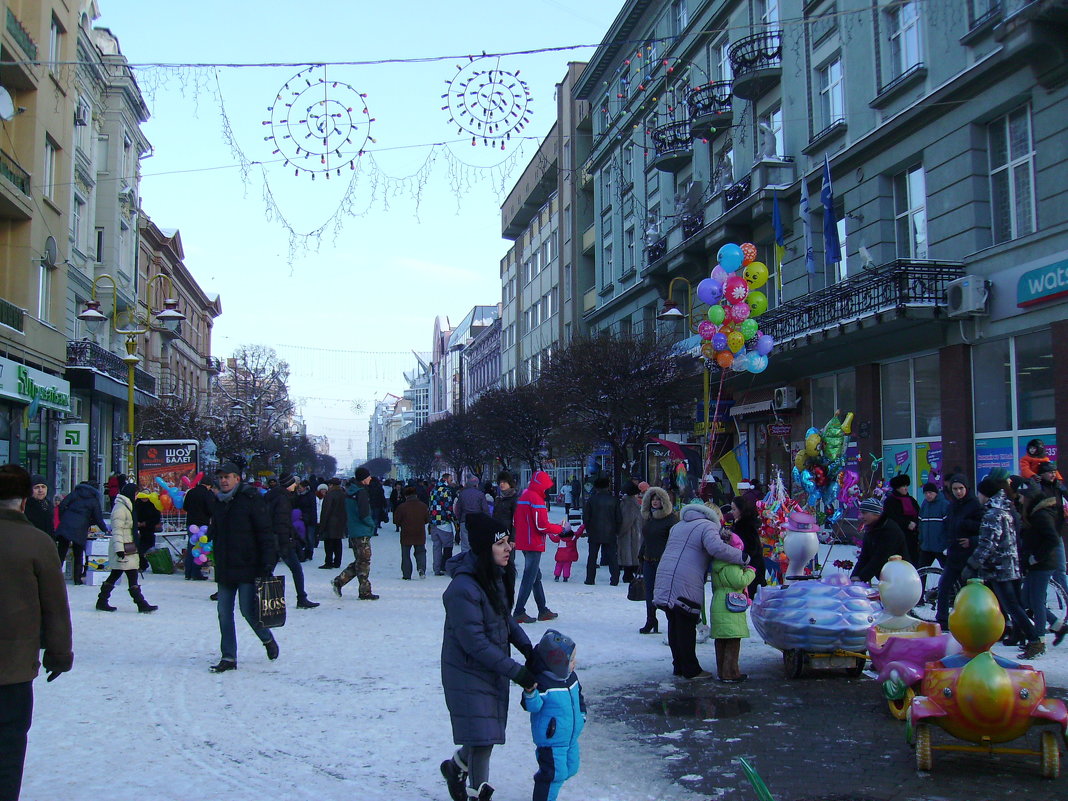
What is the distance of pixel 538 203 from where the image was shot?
62.7 meters

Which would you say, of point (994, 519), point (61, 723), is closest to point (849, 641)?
point (994, 519)

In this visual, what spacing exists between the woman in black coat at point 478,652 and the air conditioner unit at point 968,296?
15.9 metres

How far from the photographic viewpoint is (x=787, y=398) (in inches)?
1032

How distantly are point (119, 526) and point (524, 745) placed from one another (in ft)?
23.6

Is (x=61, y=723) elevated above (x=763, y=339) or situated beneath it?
situated beneath

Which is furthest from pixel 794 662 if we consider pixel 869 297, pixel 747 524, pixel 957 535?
pixel 869 297

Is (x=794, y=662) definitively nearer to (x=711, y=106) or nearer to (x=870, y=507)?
(x=870, y=507)

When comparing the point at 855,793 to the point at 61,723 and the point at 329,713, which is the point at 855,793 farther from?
the point at 61,723

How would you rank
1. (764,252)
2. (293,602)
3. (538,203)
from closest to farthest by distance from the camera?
(293,602), (764,252), (538,203)

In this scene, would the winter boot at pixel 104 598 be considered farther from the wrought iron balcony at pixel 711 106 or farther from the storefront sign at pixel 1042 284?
the wrought iron balcony at pixel 711 106

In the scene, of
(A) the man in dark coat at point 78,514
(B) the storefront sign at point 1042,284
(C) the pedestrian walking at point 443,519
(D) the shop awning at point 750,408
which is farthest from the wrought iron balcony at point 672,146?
(A) the man in dark coat at point 78,514

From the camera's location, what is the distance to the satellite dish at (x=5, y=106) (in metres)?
21.8

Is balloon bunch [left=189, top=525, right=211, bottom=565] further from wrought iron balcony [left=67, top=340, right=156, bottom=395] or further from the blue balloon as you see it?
wrought iron balcony [left=67, top=340, right=156, bottom=395]

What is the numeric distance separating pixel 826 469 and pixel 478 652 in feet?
52.9
